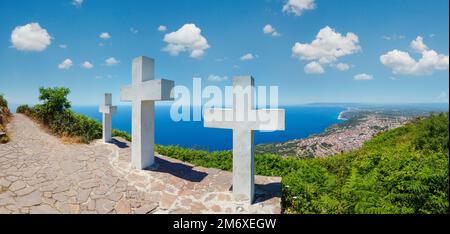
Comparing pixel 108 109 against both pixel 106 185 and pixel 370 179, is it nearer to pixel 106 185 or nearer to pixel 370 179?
pixel 106 185

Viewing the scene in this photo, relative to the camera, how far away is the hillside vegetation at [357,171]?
4125 millimetres

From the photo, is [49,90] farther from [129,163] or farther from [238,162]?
[238,162]

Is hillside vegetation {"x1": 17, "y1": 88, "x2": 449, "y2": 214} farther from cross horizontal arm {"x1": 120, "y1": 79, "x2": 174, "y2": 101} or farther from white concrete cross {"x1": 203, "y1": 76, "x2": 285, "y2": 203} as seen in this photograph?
cross horizontal arm {"x1": 120, "y1": 79, "x2": 174, "y2": 101}

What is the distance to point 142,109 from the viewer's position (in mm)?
7152

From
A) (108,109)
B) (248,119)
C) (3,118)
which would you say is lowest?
(3,118)

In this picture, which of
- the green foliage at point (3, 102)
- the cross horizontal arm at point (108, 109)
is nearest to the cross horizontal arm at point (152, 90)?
the cross horizontal arm at point (108, 109)

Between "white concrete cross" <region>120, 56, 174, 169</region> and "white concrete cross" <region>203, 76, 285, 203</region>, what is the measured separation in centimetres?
239

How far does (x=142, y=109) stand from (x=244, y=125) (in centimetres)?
343

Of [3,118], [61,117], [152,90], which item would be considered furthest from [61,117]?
[152,90]

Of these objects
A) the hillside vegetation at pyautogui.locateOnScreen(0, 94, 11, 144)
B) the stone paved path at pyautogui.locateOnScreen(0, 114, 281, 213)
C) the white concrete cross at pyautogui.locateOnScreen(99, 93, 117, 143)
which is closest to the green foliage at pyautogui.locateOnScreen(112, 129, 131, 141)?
the white concrete cross at pyautogui.locateOnScreen(99, 93, 117, 143)

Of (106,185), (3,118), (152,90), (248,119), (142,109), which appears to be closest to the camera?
(248,119)

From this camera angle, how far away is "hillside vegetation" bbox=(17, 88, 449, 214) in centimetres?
412
